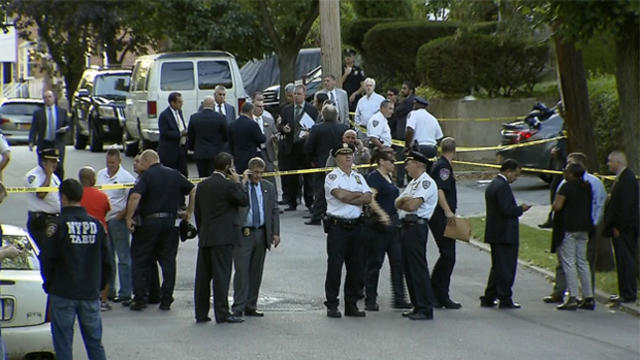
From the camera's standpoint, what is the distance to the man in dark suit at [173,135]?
18.7 meters

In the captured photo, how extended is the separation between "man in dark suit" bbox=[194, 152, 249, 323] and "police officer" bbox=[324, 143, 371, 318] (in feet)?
3.35

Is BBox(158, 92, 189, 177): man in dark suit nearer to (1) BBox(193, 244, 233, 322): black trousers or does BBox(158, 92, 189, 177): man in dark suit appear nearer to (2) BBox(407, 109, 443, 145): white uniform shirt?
(2) BBox(407, 109, 443, 145): white uniform shirt

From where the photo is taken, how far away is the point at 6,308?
10016 millimetres

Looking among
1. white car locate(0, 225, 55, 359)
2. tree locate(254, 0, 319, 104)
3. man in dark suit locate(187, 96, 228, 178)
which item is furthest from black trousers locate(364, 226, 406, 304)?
tree locate(254, 0, 319, 104)

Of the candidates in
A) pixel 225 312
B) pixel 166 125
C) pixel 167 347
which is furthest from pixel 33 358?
pixel 166 125

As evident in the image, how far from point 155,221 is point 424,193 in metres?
3.07

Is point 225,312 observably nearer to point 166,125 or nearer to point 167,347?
point 167,347

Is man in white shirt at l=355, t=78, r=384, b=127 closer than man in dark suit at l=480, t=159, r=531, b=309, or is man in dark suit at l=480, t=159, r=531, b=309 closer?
man in dark suit at l=480, t=159, r=531, b=309

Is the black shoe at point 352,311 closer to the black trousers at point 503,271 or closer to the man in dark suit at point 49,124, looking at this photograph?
the black trousers at point 503,271

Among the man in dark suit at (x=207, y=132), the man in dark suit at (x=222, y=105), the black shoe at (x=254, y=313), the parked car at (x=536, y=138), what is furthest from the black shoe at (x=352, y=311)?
the parked car at (x=536, y=138)

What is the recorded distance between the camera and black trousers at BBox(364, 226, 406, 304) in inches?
535

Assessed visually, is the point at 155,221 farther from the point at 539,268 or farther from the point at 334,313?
the point at 539,268

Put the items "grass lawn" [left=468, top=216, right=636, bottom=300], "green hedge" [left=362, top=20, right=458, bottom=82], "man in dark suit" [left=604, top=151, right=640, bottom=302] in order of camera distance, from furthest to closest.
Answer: "green hedge" [left=362, top=20, right=458, bottom=82] → "grass lawn" [left=468, top=216, right=636, bottom=300] → "man in dark suit" [left=604, top=151, right=640, bottom=302]

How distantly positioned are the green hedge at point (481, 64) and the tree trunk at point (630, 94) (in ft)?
38.8
